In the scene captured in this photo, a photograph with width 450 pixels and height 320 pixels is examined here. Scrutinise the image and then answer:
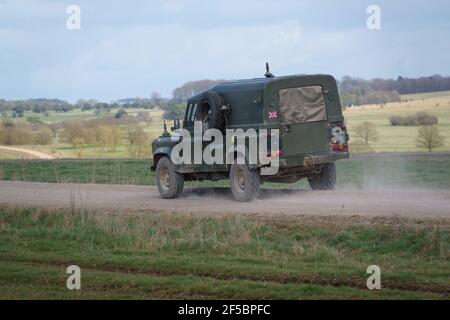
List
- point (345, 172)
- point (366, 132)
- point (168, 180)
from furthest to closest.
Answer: point (366, 132), point (345, 172), point (168, 180)

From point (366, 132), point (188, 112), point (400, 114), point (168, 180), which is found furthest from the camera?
point (400, 114)

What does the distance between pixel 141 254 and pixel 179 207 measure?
6.13 meters

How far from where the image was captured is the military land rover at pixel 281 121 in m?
21.8

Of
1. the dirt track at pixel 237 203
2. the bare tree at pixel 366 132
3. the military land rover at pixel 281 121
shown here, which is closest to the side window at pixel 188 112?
the military land rover at pixel 281 121

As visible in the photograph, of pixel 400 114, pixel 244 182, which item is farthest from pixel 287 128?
pixel 400 114

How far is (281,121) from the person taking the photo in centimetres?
2188

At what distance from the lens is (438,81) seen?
8644cm

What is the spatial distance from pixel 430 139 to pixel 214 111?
39684mm

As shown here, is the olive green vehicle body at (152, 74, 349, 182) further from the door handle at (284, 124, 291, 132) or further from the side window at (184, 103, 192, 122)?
the side window at (184, 103, 192, 122)

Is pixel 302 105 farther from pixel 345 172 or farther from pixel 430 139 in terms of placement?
pixel 430 139

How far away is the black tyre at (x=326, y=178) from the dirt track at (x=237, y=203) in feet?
1.13

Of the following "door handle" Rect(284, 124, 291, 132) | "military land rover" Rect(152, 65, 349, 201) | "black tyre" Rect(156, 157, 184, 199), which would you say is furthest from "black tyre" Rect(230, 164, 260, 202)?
"black tyre" Rect(156, 157, 184, 199)

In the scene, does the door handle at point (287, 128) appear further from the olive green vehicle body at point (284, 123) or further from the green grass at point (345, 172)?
the green grass at point (345, 172)

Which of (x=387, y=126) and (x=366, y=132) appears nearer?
(x=366, y=132)
